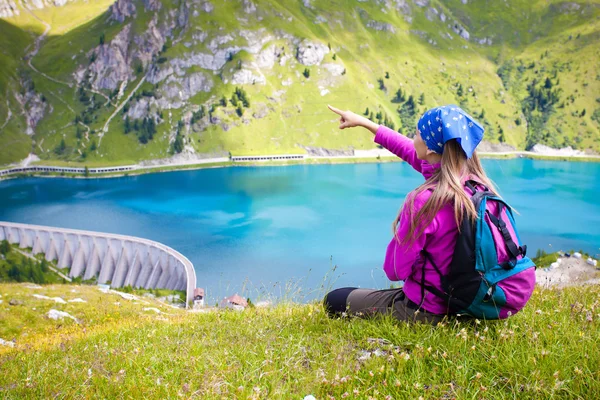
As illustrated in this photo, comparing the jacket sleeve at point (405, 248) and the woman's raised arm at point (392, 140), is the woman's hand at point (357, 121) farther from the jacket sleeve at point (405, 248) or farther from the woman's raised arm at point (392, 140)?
the jacket sleeve at point (405, 248)

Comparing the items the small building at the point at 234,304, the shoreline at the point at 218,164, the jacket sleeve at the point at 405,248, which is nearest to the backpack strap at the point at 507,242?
the jacket sleeve at the point at 405,248

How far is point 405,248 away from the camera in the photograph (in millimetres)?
4828

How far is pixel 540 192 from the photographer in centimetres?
11419

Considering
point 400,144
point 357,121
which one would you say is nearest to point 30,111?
point 357,121

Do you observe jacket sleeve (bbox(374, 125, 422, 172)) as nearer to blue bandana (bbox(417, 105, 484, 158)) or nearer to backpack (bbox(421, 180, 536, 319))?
blue bandana (bbox(417, 105, 484, 158))

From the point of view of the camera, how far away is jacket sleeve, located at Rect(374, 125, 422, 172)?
652 cm

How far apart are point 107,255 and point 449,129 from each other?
6967 centimetres

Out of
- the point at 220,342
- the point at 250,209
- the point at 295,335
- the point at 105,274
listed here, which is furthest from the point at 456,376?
the point at 250,209

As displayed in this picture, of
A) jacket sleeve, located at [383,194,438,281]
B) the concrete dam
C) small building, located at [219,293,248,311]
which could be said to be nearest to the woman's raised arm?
jacket sleeve, located at [383,194,438,281]

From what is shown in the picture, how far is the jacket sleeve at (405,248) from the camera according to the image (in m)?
4.68

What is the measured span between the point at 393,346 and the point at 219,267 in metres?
58.8

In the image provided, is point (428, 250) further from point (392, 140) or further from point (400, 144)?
point (392, 140)

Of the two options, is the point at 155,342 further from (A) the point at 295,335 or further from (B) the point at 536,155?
(B) the point at 536,155

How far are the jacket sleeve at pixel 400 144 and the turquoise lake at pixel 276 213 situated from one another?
29901mm
